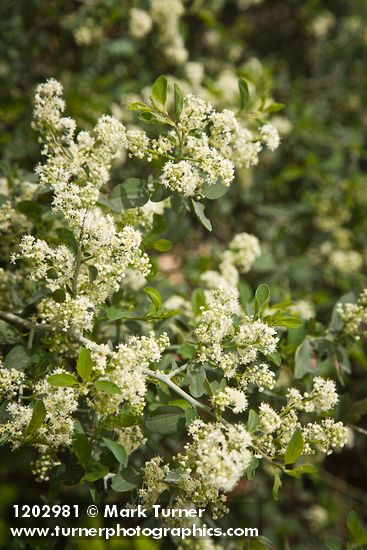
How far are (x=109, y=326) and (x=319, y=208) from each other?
2188 millimetres

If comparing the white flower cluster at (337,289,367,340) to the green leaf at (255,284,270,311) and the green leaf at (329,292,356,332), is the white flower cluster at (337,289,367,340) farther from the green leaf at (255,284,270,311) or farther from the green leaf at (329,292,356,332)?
the green leaf at (255,284,270,311)

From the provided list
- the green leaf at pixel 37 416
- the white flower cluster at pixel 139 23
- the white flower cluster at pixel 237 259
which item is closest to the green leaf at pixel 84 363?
the green leaf at pixel 37 416

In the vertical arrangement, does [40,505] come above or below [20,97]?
below

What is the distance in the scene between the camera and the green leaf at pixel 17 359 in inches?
76.1

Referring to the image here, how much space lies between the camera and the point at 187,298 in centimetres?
292

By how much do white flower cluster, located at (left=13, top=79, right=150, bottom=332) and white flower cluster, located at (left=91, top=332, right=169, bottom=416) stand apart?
184 mm

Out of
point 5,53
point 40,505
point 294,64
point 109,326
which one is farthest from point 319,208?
point 40,505

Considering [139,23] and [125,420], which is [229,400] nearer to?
[125,420]

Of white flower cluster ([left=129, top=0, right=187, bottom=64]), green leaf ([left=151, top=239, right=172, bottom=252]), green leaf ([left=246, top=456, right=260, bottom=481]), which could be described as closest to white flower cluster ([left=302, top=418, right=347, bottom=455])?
green leaf ([left=246, top=456, right=260, bottom=481])

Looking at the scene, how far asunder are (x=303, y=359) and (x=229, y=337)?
0.60 m

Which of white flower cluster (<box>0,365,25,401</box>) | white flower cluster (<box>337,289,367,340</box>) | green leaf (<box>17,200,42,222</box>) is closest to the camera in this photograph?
white flower cluster (<box>0,365,25,401</box>)

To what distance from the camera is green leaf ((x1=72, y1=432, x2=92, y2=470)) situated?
1.79 m

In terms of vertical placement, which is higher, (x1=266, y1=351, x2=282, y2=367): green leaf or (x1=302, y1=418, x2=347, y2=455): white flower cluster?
(x1=266, y1=351, x2=282, y2=367): green leaf

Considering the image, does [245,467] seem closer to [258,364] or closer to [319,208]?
[258,364]
